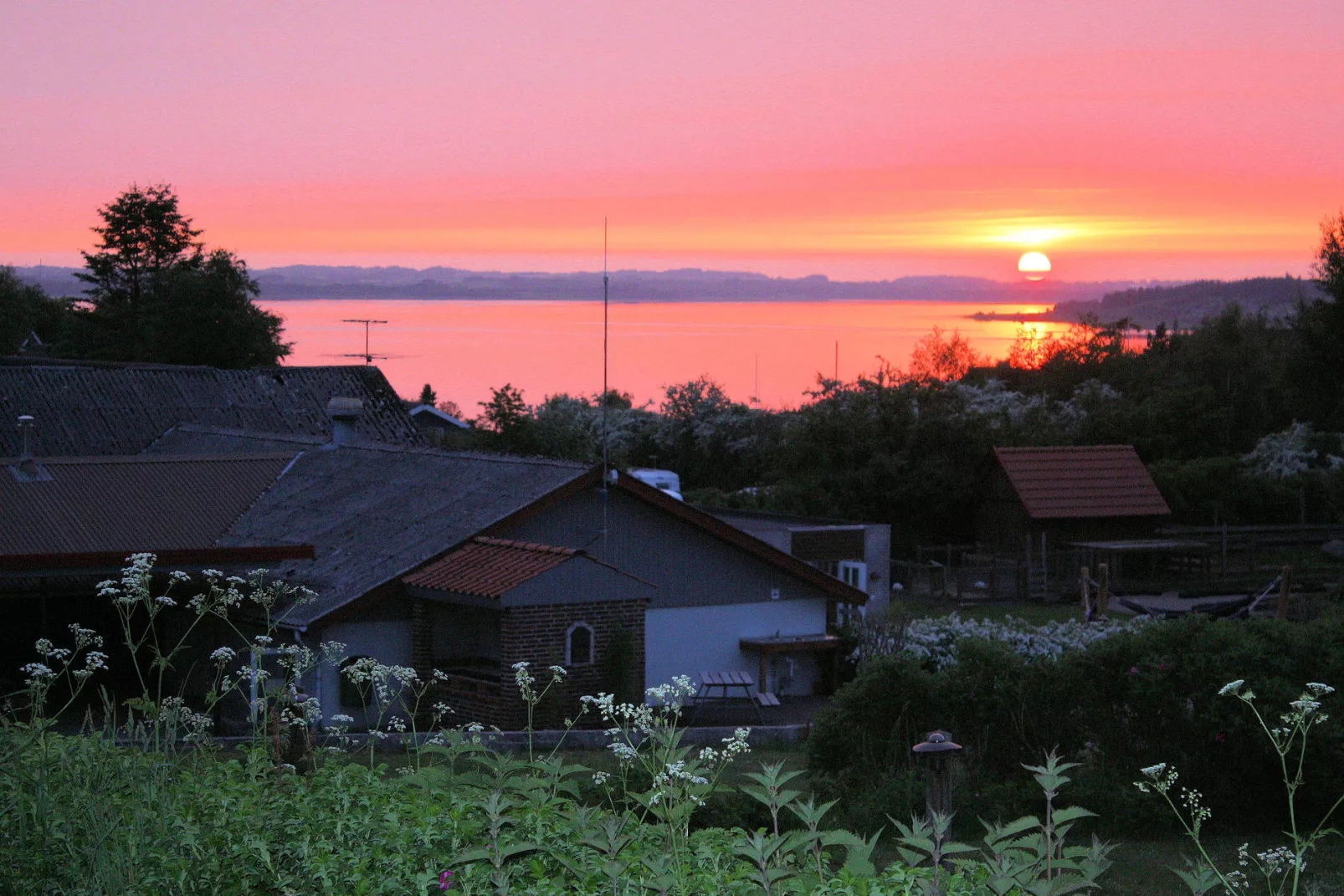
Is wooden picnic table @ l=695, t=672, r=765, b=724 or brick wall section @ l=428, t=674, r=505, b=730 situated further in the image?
wooden picnic table @ l=695, t=672, r=765, b=724

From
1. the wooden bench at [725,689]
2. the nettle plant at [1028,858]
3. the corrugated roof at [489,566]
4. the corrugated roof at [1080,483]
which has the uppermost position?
the corrugated roof at [1080,483]

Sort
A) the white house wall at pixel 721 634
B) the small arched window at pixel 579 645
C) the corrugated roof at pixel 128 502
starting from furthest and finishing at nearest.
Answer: the white house wall at pixel 721 634 → the corrugated roof at pixel 128 502 → the small arched window at pixel 579 645

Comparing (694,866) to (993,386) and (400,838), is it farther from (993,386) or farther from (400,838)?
(993,386)

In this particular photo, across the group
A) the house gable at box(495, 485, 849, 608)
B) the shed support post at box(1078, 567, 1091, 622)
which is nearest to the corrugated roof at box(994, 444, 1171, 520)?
the shed support post at box(1078, 567, 1091, 622)

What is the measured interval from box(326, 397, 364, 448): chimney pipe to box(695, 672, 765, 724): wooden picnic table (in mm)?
9352

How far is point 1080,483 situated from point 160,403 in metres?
25.4

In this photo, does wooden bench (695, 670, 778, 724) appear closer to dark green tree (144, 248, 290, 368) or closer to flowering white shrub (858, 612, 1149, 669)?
flowering white shrub (858, 612, 1149, 669)

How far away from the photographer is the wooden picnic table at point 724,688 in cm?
2042

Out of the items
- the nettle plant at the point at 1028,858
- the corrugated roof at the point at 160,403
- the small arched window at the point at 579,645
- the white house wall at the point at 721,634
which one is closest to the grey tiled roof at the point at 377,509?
the small arched window at the point at 579,645

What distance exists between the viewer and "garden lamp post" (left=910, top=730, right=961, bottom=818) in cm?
916

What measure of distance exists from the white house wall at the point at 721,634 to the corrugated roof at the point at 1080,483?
17.7m

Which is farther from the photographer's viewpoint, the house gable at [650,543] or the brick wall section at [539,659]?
the house gable at [650,543]

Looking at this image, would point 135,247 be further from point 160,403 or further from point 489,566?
point 489,566

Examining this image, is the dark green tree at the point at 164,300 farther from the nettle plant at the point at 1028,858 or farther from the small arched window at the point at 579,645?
the nettle plant at the point at 1028,858
